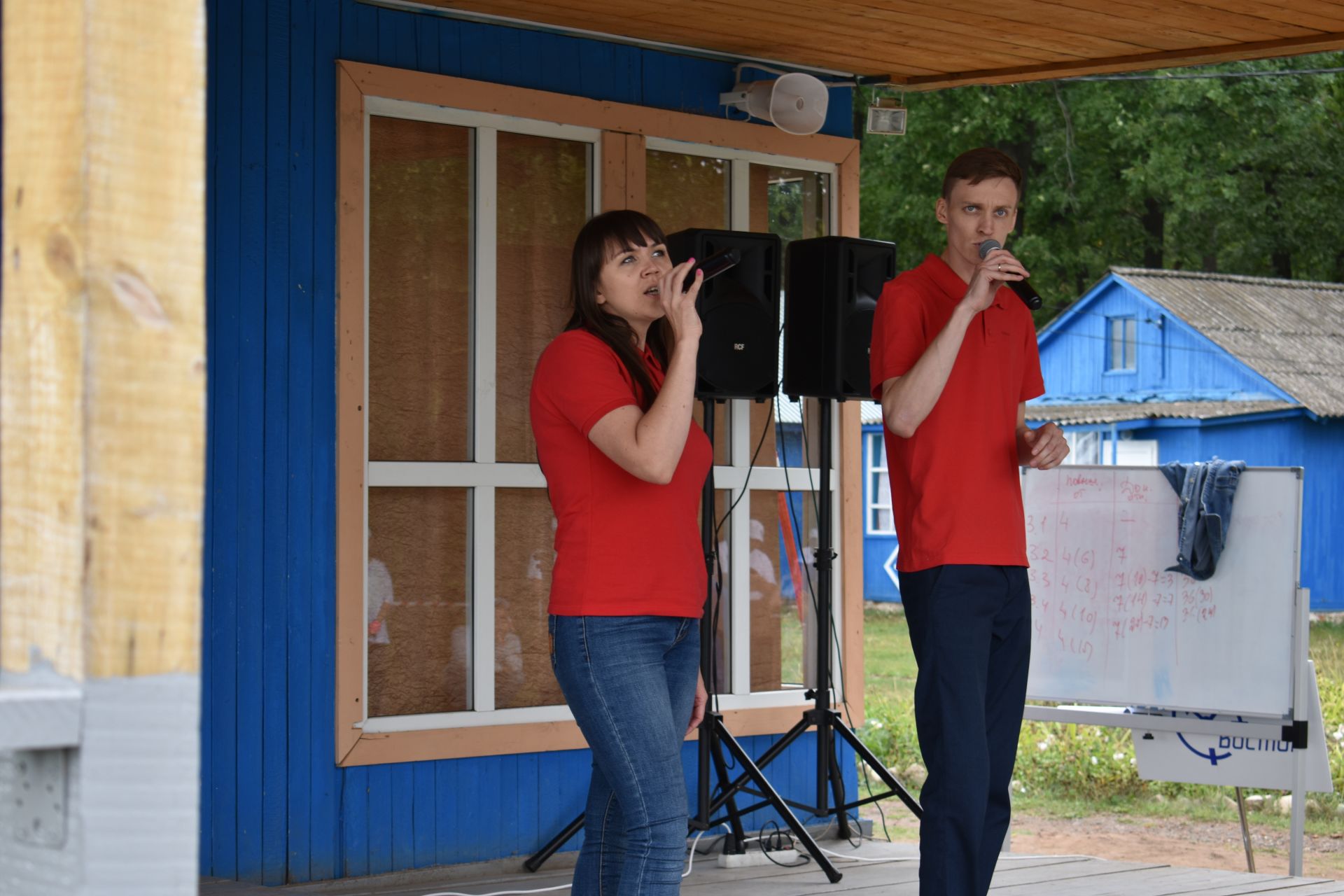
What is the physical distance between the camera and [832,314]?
460 cm

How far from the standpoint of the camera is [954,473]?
9.71ft

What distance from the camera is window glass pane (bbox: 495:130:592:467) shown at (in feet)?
14.8

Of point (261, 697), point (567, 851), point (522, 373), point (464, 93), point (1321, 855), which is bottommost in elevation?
point (1321, 855)

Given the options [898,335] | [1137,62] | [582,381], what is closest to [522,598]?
[898,335]

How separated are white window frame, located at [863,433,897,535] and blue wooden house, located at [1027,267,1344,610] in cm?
191

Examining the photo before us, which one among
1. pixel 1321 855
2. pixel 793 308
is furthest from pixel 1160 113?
pixel 793 308

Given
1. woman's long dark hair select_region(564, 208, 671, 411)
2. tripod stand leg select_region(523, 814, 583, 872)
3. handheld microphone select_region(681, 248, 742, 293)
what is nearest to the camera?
woman's long dark hair select_region(564, 208, 671, 411)

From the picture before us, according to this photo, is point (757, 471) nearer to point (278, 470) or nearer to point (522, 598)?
point (522, 598)

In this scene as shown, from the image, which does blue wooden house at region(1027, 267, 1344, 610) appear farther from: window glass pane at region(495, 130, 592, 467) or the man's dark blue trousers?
the man's dark blue trousers

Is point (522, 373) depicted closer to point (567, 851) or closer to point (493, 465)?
point (493, 465)

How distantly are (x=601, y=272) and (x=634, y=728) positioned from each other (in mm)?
756

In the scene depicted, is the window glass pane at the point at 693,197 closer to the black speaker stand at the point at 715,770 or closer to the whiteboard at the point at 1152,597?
the black speaker stand at the point at 715,770

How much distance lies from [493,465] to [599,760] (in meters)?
2.10

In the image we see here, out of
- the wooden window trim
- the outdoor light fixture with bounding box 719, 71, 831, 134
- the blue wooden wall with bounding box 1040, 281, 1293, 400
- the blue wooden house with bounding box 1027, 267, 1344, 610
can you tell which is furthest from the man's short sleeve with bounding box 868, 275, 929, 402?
the blue wooden wall with bounding box 1040, 281, 1293, 400
